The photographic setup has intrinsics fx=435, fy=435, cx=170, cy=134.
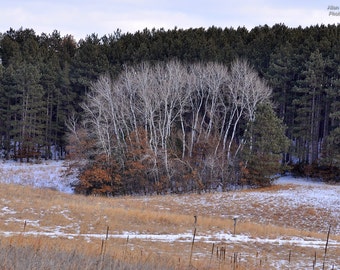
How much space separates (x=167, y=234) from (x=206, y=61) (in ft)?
110

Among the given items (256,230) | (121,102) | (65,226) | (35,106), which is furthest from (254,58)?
(65,226)

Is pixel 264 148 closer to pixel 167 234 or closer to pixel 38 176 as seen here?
pixel 167 234

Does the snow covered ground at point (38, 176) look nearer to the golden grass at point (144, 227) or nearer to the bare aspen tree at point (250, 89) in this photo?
the golden grass at point (144, 227)

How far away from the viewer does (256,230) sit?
18.1 meters

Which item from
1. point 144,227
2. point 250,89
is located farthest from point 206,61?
point 144,227

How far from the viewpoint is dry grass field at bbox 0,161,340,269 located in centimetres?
677

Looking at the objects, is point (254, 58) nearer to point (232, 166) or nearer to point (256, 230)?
point (232, 166)

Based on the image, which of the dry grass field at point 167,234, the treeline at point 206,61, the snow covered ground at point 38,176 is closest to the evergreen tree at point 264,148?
the dry grass field at point 167,234

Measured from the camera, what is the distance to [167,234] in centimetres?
1630

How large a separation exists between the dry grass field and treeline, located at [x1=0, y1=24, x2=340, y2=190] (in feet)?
45.4

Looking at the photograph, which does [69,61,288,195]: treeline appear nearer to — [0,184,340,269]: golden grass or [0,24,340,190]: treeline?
[0,24,340,190]: treeline

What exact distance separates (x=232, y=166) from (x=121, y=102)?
432 inches

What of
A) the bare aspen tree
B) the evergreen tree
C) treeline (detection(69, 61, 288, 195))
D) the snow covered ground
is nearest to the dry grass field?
the evergreen tree

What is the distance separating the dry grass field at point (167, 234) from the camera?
6.77 metres
